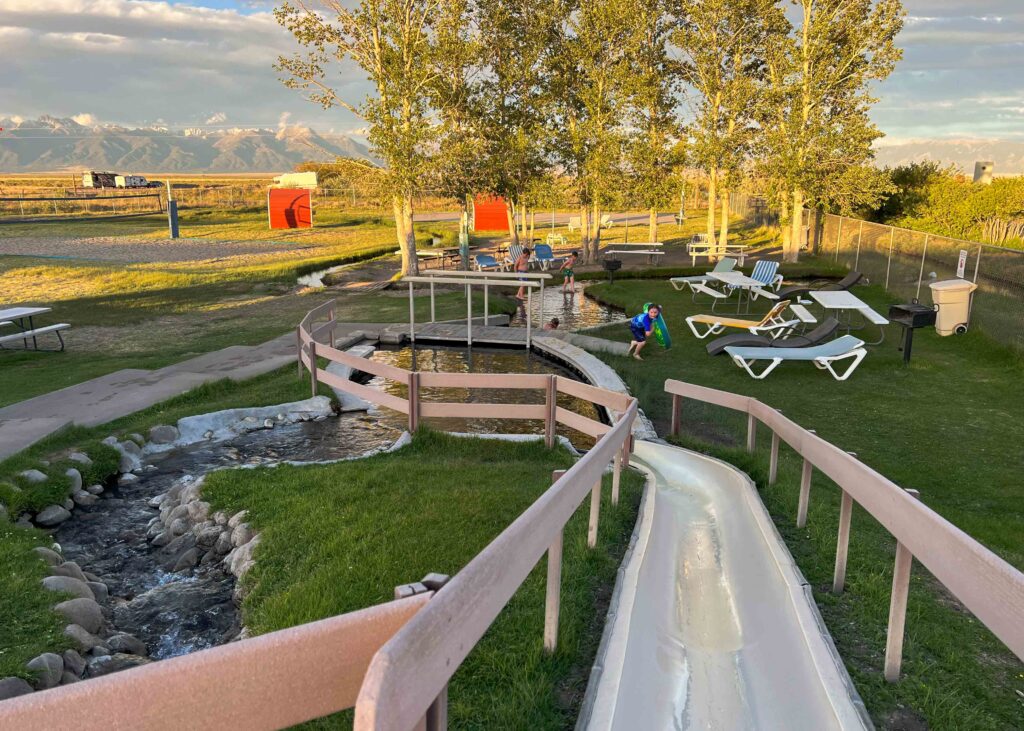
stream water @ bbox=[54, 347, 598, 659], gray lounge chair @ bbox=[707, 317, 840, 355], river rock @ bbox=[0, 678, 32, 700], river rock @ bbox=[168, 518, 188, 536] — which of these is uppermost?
gray lounge chair @ bbox=[707, 317, 840, 355]

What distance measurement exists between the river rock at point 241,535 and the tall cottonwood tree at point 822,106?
25315 mm

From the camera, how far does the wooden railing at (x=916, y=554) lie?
224 cm

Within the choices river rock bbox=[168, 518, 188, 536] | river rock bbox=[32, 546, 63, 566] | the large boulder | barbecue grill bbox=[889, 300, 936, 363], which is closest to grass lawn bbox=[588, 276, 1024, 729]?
barbecue grill bbox=[889, 300, 936, 363]

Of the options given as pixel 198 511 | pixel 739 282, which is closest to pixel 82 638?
pixel 198 511

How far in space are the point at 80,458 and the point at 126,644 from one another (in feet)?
12.1

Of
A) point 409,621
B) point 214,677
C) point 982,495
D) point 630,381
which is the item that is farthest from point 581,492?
point 630,381

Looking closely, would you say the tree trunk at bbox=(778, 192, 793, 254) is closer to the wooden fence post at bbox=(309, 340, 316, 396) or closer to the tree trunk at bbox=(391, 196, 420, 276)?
the tree trunk at bbox=(391, 196, 420, 276)

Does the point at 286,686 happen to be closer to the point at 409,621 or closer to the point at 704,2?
the point at 409,621

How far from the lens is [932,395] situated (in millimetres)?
10664

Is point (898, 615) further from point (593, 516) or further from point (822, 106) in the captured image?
point (822, 106)

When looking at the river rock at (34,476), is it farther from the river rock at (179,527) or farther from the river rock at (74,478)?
the river rock at (179,527)

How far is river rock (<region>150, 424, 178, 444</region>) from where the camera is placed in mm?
8648

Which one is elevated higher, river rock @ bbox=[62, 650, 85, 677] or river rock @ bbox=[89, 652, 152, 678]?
river rock @ bbox=[62, 650, 85, 677]

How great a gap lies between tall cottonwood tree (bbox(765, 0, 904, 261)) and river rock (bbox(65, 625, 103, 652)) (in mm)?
26814
